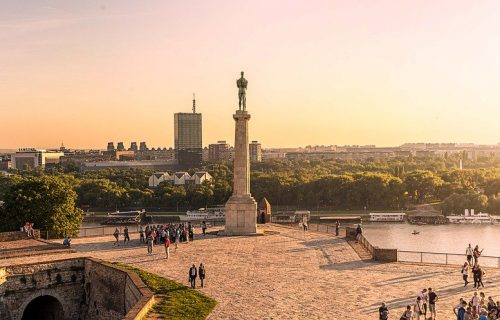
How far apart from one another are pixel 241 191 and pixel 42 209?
13152 mm

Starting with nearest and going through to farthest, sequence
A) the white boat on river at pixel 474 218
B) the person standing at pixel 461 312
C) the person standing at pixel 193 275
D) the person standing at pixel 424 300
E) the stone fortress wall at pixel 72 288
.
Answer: the person standing at pixel 461 312 < the person standing at pixel 424 300 < the person standing at pixel 193 275 < the stone fortress wall at pixel 72 288 < the white boat on river at pixel 474 218

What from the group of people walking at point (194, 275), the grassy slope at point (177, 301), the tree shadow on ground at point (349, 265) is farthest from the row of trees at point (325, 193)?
the grassy slope at point (177, 301)

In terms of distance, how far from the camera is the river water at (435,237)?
5940 cm

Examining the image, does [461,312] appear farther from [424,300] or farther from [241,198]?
[241,198]

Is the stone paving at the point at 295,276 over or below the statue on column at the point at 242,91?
below

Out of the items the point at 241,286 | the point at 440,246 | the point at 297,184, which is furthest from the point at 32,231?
the point at 297,184

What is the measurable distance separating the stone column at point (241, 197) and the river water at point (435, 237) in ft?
79.8

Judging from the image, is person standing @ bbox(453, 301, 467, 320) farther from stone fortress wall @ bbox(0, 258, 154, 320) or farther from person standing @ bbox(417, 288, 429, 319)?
stone fortress wall @ bbox(0, 258, 154, 320)

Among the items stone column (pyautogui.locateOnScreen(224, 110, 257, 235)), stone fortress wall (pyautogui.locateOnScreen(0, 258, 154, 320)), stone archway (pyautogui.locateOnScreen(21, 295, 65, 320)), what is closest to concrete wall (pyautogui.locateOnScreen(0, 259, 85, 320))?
stone fortress wall (pyautogui.locateOnScreen(0, 258, 154, 320))

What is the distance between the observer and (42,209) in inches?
1594

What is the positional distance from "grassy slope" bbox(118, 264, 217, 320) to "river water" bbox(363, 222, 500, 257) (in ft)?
127

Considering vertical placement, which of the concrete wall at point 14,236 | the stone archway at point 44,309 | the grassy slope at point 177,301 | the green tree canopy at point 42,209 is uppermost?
the green tree canopy at point 42,209

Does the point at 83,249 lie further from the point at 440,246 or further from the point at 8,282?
the point at 440,246

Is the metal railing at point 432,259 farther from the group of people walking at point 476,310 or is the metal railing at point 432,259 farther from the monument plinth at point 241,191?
the group of people walking at point 476,310
